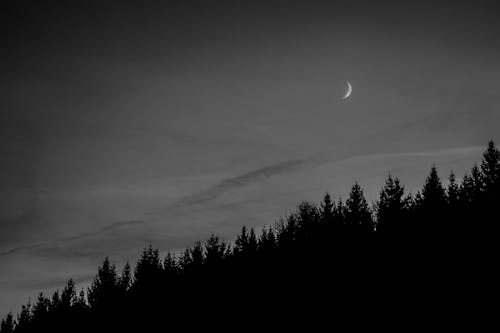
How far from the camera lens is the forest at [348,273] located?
906 inches

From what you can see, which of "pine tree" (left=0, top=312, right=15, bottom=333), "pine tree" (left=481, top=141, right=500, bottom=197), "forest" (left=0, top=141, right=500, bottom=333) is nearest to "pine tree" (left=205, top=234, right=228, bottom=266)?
"forest" (left=0, top=141, right=500, bottom=333)

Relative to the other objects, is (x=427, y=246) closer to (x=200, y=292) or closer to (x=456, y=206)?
(x=456, y=206)

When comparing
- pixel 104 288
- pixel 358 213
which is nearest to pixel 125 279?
pixel 104 288

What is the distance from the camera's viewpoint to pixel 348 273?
27.6m

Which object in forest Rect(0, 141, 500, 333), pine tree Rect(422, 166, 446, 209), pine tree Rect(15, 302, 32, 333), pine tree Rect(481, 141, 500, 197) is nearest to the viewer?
forest Rect(0, 141, 500, 333)

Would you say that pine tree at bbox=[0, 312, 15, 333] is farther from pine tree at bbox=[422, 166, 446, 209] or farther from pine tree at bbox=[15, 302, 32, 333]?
pine tree at bbox=[422, 166, 446, 209]

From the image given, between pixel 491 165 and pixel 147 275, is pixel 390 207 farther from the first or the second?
pixel 147 275

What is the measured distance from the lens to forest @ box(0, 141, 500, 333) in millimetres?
23016

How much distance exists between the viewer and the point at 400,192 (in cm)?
3422

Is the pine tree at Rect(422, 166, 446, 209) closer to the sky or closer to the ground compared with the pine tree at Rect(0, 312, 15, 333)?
closer to the sky

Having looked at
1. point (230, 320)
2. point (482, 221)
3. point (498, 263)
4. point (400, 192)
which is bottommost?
point (230, 320)

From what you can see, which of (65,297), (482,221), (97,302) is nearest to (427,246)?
(482,221)

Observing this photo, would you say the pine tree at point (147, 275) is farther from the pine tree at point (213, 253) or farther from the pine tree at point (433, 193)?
the pine tree at point (433, 193)

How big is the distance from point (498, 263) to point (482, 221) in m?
4.31
